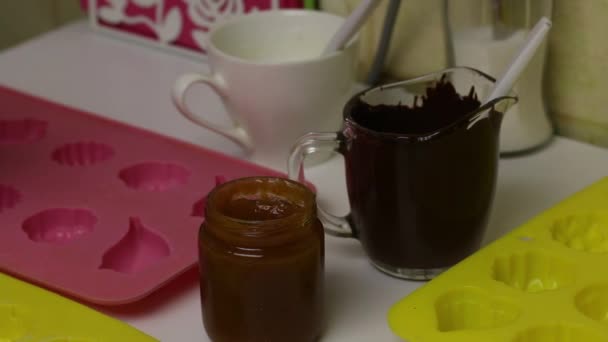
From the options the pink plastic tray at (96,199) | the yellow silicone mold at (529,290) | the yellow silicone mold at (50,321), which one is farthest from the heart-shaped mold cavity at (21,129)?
the yellow silicone mold at (529,290)

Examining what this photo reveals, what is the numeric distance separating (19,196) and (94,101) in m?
0.19

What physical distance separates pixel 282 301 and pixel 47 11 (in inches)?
30.1

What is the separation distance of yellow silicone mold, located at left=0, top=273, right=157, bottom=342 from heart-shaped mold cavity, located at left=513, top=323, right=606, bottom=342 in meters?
0.21

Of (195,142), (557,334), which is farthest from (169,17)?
(557,334)

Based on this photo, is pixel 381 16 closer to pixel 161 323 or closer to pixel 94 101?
pixel 94 101

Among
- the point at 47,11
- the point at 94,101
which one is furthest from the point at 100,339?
the point at 47,11

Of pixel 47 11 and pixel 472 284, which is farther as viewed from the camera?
pixel 47 11

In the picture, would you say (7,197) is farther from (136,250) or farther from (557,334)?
(557,334)

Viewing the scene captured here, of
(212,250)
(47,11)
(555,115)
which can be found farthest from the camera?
(47,11)

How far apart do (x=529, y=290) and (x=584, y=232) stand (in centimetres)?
7

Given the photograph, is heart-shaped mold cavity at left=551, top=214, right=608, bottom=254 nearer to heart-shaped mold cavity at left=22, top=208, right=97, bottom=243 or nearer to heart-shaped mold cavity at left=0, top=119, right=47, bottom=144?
heart-shaped mold cavity at left=22, top=208, right=97, bottom=243

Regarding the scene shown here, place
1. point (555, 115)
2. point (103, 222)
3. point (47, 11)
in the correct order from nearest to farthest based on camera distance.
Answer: point (103, 222), point (555, 115), point (47, 11)

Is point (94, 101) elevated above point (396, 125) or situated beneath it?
situated beneath

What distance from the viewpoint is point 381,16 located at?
881 mm
